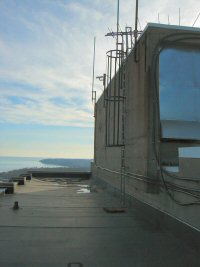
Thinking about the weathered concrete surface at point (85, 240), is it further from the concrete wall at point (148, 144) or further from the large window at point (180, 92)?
the large window at point (180, 92)

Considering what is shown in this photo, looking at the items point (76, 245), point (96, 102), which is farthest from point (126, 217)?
point (96, 102)

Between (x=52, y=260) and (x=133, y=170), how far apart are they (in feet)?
19.1

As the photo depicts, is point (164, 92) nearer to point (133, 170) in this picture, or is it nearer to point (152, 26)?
point (152, 26)

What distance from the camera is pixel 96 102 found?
2436 centimetres

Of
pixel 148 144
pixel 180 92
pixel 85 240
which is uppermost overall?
pixel 180 92

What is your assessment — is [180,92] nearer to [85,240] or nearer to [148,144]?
[148,144]

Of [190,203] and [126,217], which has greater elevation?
[190,203]

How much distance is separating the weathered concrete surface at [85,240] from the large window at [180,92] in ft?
7.39

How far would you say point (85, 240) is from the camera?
7.87m

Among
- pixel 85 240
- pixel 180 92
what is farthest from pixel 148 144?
pixel 85 240

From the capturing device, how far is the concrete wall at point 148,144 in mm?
8281

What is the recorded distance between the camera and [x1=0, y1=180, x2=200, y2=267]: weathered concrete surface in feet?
21.3

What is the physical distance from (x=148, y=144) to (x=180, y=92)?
1.44 meters

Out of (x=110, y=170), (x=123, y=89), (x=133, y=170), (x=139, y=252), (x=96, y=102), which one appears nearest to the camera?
(x=139, y=252)
